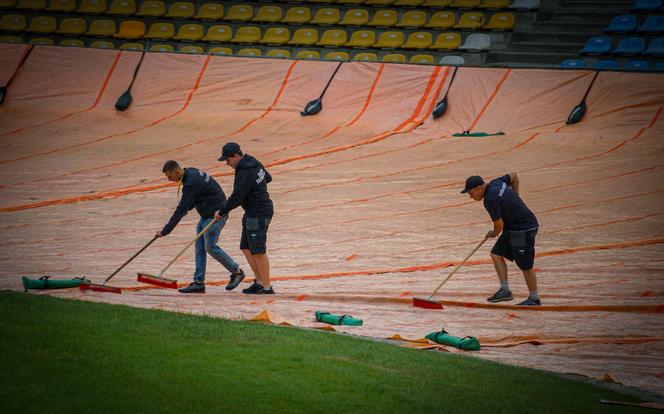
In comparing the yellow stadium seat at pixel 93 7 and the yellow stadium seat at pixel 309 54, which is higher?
the yellow stadium seat at pixel 93 7

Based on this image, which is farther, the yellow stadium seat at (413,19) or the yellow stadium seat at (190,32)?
the yellow stadium seat at (190,32)

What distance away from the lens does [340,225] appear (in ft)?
46.1

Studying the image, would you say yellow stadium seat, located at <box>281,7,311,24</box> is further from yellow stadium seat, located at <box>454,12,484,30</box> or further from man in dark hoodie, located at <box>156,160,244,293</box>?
man in dark hoodie, located at <box>156,160,244,293</box>

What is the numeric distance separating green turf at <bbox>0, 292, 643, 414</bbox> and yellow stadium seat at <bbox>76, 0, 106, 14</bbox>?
19930mm

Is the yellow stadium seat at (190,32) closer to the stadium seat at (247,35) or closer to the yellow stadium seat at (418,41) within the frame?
the stadium seat at (247,35)

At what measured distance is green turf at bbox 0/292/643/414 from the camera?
6215 millimetres

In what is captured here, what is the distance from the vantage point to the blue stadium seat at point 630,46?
22.7 m

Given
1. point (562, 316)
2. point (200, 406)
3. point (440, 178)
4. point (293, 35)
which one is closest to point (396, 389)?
point (200, 406)

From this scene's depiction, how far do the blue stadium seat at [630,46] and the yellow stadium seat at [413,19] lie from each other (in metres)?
5.23

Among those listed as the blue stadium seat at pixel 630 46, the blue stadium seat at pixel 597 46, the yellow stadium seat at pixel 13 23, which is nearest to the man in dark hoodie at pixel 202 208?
the blue stadium seat at pixel 597 46

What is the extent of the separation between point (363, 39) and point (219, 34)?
407 centimetres

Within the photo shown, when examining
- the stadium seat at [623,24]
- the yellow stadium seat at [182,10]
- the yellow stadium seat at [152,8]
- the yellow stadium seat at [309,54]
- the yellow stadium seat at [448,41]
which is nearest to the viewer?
the stadium seat at [623,24]

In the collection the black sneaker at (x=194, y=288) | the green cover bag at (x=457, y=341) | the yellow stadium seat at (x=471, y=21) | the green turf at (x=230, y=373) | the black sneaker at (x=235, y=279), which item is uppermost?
the yellow stadium seat at (x=471, y=21)

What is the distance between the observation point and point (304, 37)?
25312mm
